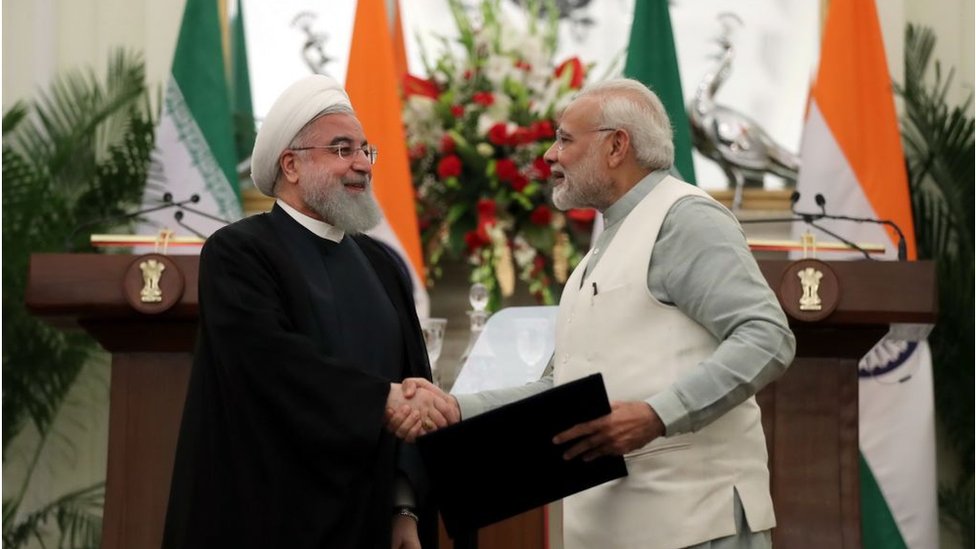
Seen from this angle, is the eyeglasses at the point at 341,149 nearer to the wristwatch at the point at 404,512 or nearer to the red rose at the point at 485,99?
the wristwatch at the point at 404,512

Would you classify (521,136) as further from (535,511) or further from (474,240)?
(535,511)

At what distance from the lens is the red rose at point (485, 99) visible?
638 cm

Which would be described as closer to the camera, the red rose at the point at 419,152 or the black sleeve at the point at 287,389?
the black sleeve at the point at 287,389

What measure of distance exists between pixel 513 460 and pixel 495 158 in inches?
128

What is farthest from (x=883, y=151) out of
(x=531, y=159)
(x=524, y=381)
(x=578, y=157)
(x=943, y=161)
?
(x=578, y=157)

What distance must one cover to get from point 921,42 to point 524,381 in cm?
366

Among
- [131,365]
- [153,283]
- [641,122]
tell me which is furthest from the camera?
[131,365]

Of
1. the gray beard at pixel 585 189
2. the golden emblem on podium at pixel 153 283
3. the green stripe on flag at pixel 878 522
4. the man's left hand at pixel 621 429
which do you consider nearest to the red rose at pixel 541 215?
the green stripe on flag at pixel 878 522

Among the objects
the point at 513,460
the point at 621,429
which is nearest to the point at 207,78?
the point at 513,460

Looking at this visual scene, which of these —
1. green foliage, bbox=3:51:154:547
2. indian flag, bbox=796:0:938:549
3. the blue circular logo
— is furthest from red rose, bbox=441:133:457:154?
the blue circular logo

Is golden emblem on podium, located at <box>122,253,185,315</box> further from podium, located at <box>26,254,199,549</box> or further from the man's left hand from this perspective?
the man's left hand

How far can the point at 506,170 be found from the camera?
6.29 m

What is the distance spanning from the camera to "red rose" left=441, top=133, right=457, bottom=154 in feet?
21.1

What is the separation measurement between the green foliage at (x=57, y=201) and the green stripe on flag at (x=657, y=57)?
2.24 meters
